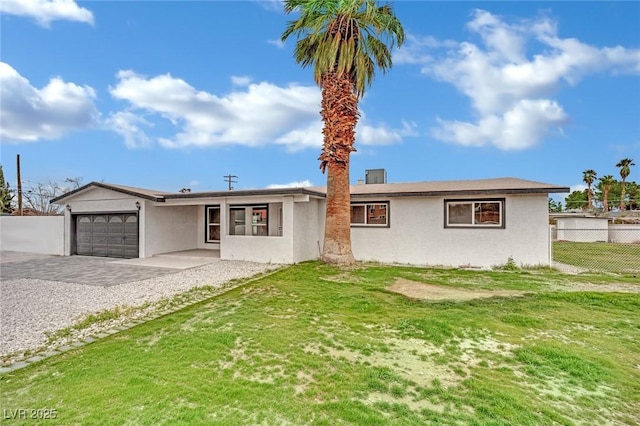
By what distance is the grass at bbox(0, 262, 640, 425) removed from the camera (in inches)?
123

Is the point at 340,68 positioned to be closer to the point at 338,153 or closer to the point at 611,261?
the point at 338,153

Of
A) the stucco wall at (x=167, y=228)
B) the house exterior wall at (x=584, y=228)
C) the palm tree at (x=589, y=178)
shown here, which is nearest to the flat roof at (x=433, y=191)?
the stucco wall at (x=167, y=228)

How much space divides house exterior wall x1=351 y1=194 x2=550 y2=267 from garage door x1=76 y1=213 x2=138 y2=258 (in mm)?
10575

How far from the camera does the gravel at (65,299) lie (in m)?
5.47

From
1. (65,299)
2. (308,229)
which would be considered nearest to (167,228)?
(308,229)

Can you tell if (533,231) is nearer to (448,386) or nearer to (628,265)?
(628,265)

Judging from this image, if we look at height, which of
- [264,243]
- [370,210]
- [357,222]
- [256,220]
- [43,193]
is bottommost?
[264,243]

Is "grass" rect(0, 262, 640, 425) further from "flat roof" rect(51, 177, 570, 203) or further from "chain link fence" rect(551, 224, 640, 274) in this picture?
"chain link fence" rect(551, 224, 640, 274)

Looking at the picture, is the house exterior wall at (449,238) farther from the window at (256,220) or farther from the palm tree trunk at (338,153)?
the window at (256,220)

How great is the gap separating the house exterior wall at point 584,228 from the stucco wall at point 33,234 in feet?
109

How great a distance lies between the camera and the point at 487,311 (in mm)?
6352

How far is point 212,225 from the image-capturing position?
17.2 meters

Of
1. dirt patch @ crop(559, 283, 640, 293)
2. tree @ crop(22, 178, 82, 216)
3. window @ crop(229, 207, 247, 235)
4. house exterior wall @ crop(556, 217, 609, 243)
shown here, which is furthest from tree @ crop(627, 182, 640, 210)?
tree @ crop(22, 178, 82, 216)

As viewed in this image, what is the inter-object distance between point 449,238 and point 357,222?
383cm
